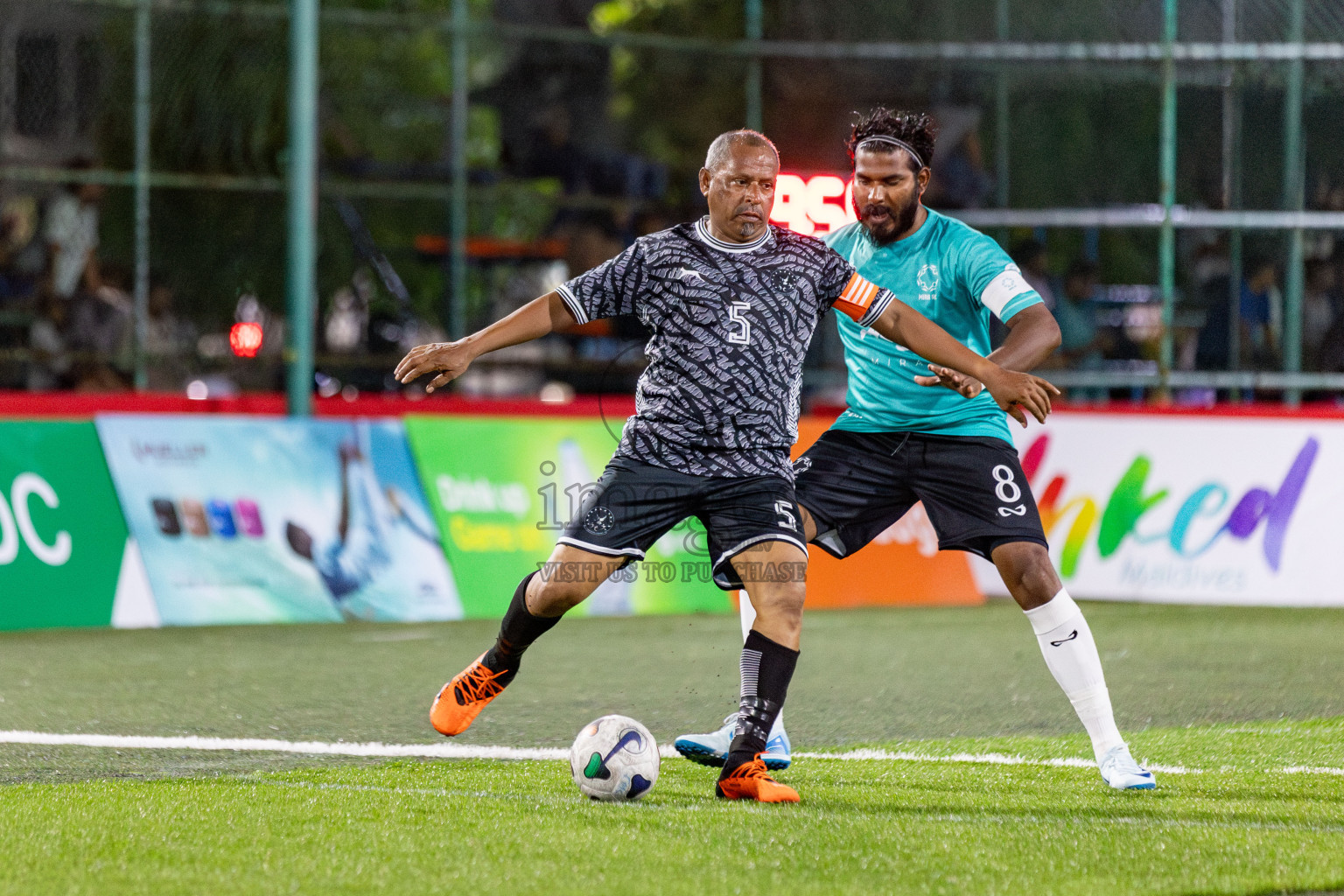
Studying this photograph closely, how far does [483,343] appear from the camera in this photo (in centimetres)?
569

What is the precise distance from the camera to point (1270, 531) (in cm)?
1247

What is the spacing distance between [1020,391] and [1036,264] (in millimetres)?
9750

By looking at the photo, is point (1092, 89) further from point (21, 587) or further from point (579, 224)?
point (21, 587)

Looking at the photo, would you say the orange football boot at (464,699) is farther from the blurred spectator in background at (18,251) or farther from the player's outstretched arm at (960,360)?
the blurred spectator in background at (18,251)

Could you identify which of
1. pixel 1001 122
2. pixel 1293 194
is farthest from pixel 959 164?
pixel 1293 194

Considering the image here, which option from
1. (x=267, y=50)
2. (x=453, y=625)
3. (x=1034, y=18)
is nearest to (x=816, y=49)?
(x=1034, y=18)

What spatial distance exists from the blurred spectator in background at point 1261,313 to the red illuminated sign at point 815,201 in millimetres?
3117

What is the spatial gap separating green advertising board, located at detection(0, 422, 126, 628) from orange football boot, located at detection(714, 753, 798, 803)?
6.01 m

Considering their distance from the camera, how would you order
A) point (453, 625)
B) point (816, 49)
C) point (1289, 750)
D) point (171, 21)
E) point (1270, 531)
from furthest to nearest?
1. point (816, 49)
2. point (171, 21)
3. point (1270, 531)
4. point (453, 625)
5. point (1289, 750)

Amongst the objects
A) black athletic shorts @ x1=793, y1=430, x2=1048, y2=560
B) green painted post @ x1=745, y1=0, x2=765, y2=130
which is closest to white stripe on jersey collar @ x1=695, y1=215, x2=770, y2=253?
black athletic shorts @ x1=793, y1=430, x2=1048, y2=560

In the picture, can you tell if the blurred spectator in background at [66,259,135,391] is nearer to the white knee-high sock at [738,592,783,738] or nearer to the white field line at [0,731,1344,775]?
the white field line at [0,731,1344,775]

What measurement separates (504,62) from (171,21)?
2.97m

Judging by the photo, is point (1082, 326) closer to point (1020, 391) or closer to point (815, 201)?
point (815, 201)

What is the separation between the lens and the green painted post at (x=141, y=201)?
14367 mm
